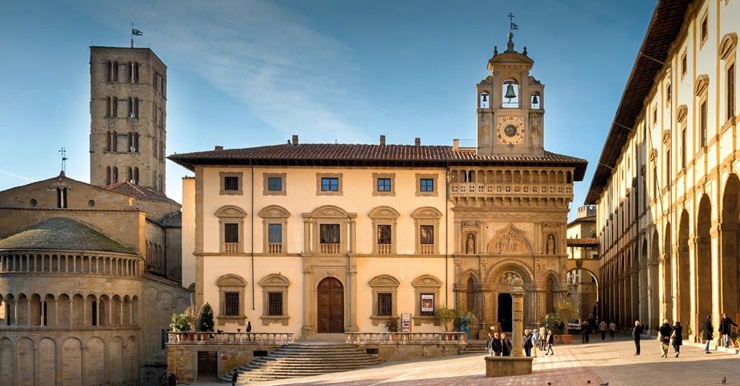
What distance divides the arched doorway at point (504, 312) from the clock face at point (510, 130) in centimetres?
972

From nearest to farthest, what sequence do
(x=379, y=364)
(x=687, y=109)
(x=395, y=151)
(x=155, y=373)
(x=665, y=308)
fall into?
(x=687, y=109)
(x=665, y=308)
(x=379, y=364)
(x=395, y=151)
(x=155, y=373)

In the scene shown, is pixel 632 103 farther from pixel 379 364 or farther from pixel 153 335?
pixel 153 335

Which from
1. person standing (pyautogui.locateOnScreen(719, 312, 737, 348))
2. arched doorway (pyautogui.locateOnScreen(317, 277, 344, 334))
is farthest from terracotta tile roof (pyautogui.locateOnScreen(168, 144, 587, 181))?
person standing (pyautogui.locateOnScreen(719, 312, 737, 348))

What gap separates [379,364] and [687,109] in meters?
21.3

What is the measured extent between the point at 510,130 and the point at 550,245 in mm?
7608

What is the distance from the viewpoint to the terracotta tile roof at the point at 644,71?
36812mm

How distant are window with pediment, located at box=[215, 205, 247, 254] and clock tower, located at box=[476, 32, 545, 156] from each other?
15.9 m

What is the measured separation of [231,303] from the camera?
52438mm

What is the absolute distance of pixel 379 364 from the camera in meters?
46.8

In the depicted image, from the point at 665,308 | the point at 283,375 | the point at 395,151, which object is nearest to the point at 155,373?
the point at 283,375

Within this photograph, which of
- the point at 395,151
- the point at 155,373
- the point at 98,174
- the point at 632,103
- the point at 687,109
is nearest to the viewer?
the point at 687,109

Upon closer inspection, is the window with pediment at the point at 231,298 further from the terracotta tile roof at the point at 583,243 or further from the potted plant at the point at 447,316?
the terracotta tile roof at the point at 583,243

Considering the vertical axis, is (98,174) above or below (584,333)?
above

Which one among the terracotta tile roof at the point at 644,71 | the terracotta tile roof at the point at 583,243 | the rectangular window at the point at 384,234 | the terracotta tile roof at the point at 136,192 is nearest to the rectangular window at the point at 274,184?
the rectangular window at the point at 384,234
